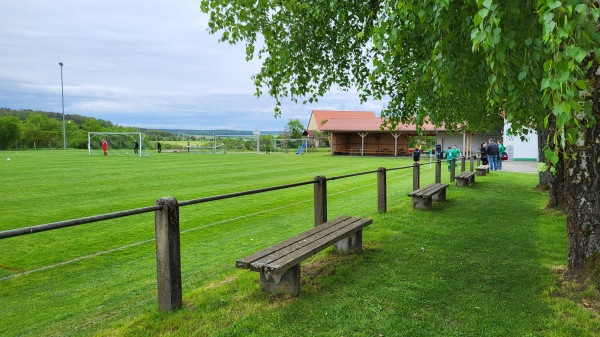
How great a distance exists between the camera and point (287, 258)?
3.71 meters

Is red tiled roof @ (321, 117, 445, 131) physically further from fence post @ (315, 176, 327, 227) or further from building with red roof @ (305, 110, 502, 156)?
fence post @ (315, 176, 327, 227)

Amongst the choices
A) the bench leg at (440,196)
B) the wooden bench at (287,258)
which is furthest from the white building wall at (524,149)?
the wooden bench at (287,258)

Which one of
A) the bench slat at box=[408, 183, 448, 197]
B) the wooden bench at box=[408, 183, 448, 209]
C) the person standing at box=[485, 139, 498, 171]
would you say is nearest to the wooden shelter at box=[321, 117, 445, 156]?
the person standing at box=[485, 139, 498, 171]

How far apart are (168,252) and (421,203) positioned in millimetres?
6308

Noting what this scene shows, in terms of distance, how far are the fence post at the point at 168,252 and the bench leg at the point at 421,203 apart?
241 inches

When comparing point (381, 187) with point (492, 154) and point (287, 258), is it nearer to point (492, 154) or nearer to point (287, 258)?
point (287, 258)

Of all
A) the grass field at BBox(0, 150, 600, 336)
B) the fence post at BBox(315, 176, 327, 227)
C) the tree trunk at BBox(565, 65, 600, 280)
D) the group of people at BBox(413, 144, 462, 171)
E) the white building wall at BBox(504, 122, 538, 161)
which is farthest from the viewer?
the white building wall at BBox(504, 122, 538, 161)

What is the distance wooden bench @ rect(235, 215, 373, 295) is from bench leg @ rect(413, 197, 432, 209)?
4.08 meters

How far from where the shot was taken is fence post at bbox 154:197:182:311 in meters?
3.46

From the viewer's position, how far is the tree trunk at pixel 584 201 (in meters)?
3.85

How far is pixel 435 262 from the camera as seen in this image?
5043 mm

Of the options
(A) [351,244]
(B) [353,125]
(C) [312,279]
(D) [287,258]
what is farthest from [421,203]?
(B) [353,125]

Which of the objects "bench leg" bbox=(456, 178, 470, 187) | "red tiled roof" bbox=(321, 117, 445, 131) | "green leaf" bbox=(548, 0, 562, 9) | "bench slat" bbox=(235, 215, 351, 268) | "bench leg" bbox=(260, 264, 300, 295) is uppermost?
"red tiled roof" bbox=(321, 117, 445, 131)

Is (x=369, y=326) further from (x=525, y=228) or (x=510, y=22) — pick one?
(x=525, y=228)
